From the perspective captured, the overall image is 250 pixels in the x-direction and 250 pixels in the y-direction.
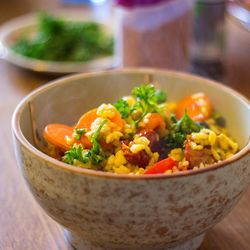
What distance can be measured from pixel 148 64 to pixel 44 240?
0.66 meters

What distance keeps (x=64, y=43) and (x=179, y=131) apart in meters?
0.81

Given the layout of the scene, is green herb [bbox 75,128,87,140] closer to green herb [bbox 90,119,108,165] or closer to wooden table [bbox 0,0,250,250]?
green herb [bbox 90,119,108,165]

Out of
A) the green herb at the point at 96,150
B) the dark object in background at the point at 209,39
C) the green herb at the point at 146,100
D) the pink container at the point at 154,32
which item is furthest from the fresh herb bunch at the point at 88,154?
the dark object in background at the point at 209,39

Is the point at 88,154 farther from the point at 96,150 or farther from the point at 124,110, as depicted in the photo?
the point at 124,110

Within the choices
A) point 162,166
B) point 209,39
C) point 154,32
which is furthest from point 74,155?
point 209,39

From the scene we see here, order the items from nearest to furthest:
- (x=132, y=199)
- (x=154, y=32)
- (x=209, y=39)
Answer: (x=132, y=199)
(x=154, y=32)
(x=209, y=39)

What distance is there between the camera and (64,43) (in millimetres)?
1569

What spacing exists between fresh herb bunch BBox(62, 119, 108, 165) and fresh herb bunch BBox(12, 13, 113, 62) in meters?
0.79

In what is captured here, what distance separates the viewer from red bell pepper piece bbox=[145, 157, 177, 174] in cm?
74

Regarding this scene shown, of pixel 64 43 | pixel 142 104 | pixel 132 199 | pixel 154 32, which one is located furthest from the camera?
pixel 64 43

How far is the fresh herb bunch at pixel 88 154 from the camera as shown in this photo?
750mm

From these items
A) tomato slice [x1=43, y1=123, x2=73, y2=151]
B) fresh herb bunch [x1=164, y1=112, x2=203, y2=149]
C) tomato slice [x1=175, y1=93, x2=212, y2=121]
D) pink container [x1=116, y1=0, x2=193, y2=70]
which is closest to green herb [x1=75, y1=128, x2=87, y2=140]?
tomato slice [x1=43, y1=123, x2=73, y2=151]

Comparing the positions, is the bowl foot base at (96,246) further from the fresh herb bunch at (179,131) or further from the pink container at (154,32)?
the pink container at (154,32)

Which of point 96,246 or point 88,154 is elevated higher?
point 88,154
